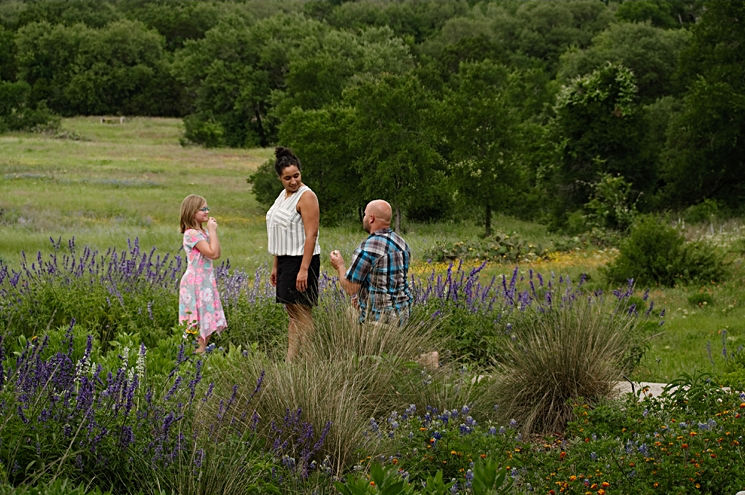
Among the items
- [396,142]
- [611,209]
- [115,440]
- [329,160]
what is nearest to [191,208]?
[115,440]

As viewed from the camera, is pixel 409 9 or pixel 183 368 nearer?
pixel 183 368

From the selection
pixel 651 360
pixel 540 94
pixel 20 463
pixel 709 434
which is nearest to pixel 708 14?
pixel 540 94

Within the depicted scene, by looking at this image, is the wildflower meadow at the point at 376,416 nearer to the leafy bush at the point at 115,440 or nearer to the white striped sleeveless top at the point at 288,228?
the leafy bush at the point at 115,440

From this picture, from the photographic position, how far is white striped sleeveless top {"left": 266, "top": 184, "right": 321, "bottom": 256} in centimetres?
693

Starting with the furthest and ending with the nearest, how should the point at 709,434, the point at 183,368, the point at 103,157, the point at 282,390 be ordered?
the point at 103,157 → the point at 183,368 → the point at 282,390 → the point at 709,434

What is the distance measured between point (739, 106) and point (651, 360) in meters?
19.0

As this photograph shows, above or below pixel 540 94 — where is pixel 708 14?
above

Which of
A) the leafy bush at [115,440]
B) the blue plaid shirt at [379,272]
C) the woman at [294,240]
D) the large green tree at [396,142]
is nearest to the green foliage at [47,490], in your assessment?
the leafy bush at [115,440]

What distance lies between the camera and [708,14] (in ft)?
85.4

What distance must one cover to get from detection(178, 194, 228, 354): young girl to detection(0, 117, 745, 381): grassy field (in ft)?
12.0

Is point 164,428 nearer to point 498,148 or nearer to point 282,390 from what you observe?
point 282,390

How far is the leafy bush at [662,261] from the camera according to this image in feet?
44.1

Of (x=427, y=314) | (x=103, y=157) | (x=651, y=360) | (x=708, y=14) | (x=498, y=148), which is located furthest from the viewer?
(x=103, y=157)

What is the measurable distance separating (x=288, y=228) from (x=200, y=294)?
111 cm
